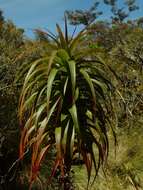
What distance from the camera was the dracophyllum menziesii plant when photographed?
240 inches

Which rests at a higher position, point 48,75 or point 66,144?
point 48,75

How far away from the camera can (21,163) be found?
10.6 meters

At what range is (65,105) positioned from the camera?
6.27 m

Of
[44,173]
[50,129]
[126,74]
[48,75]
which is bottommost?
[44,173]

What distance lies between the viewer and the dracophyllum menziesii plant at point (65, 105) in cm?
609

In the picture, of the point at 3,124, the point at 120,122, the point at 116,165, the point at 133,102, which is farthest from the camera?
the point at 133,102

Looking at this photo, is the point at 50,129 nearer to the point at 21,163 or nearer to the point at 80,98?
the point at 80,98

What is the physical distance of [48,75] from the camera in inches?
243

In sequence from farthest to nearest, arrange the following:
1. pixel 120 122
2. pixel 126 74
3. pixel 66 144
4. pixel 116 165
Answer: pixel 126 74 < pixel 120 122 < pixel 116 165 < pixel 66 144

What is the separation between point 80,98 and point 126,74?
1329 cm

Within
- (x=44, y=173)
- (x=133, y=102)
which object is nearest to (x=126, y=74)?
(x=133, y=102)

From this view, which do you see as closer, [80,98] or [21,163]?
[80,98]

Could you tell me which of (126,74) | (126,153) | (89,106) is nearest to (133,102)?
(126,74)

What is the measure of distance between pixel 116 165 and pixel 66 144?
621cm
